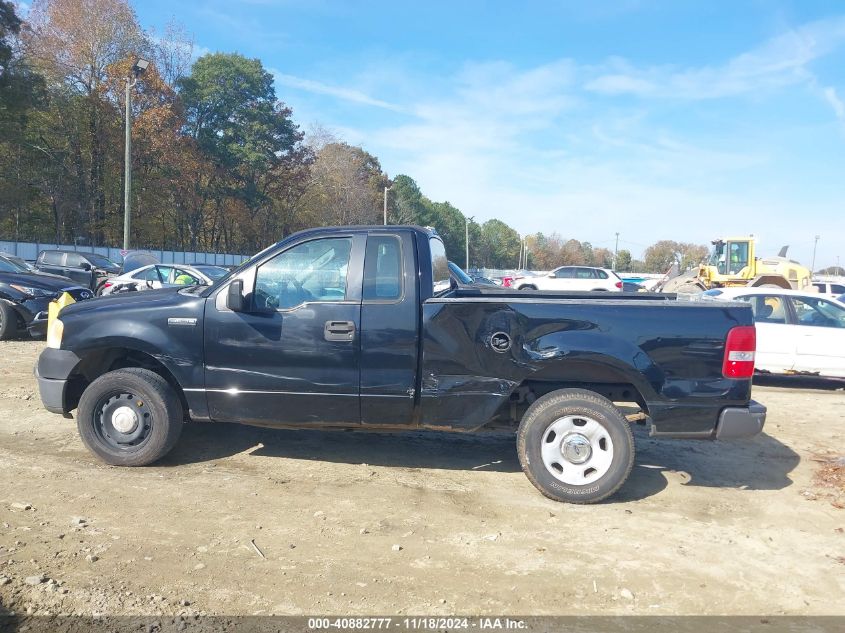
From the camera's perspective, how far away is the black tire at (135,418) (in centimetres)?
502

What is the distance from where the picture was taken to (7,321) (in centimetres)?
1107

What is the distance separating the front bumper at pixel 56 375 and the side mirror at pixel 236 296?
4.91 ft

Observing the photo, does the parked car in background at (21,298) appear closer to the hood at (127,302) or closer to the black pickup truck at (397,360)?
the hood at (127,302)

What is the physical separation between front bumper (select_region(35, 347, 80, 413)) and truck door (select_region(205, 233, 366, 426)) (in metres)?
1.25

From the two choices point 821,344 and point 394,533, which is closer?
point 394,533

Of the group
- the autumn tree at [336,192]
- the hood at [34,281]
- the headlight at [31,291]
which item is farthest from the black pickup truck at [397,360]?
the autumn tree at [336,192]

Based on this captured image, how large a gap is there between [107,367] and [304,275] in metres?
2.00

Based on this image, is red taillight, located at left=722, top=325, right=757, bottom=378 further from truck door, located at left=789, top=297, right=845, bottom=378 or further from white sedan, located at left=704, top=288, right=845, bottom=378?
truck door, located at left=789, top=297, right=845, bottom=378

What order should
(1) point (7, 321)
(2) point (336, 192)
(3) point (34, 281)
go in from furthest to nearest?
(2) point (336, 192) → (3) point (34, 281) → (1) point (7, 321)

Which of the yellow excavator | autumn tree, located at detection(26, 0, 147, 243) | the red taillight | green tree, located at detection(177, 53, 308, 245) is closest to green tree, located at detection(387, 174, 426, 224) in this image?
green tree, located at detection(177, 53, 308, 245)

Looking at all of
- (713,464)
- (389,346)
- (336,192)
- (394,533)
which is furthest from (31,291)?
(336,192)

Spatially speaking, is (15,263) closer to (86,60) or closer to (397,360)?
(397,360)

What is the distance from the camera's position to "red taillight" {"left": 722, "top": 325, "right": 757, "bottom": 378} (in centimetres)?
450

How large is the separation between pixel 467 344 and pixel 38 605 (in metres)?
3.02
